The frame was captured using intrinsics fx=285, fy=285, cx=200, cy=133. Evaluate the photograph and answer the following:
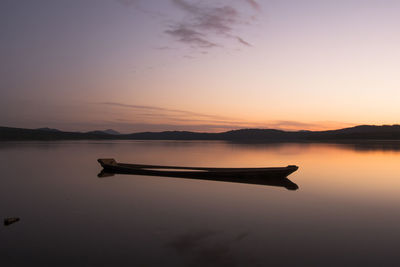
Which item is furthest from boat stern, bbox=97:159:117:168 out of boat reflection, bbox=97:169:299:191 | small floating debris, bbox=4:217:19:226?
small floating debris, bbox=4:217:19:226

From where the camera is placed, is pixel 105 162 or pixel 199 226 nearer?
pixel 199 226

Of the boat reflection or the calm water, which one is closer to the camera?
the calm water

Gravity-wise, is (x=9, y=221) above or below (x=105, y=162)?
below

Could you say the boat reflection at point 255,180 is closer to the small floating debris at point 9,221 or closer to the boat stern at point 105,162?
the boat stern at point 105,162

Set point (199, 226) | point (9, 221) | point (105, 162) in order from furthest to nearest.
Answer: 1. point (105, 162)
2. point (9, 221)
3. point (199, 226)

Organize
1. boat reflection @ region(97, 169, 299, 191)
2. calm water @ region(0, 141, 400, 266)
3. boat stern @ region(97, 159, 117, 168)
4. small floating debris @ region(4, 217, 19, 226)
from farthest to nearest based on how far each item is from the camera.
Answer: boat stern @ region(97, 159, 117, 168) < boat reflection @ region(97, 169, 299, 191) < small floating debris @ region(4, 217, 19, 226) < calm water @ region(0, 141, 400, 266)

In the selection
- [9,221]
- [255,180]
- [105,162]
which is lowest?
[255,180]

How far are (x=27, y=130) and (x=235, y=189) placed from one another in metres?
193

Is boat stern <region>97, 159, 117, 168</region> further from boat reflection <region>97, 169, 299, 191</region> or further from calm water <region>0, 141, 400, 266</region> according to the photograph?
calm water <region>0, 141, 400, 266</region>

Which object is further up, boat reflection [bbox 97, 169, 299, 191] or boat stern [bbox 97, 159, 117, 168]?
boat stern [bbox 97, 159, 117, 168]

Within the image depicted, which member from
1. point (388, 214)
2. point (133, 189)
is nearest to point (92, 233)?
point (133, 189)

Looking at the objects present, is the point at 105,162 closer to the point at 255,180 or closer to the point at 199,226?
the point at 255,180

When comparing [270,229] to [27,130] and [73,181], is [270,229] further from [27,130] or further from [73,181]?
[27,130]

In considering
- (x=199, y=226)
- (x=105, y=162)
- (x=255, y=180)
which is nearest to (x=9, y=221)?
(x=199, y=226)
